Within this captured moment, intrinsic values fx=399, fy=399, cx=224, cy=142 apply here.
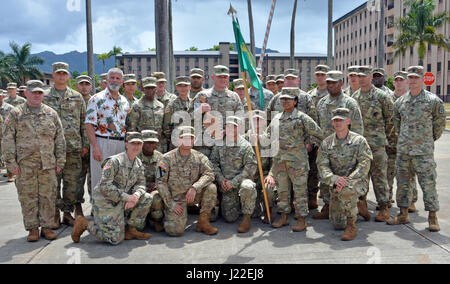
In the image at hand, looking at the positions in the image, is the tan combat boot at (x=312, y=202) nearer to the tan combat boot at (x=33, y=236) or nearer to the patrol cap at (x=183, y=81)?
the patrol cap at (x=183, y=81)

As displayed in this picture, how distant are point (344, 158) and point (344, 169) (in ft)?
0.51

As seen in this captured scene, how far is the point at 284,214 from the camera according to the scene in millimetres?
5719

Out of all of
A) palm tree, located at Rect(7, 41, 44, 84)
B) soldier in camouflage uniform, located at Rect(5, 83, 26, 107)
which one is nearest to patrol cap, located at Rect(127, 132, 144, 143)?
soldier in camouflage uniform, located at Rect(5, 83, 26, 107)

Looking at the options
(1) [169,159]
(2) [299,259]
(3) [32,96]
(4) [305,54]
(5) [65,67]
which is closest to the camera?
(2) [299,259]

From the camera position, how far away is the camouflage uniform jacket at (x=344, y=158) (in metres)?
5.21

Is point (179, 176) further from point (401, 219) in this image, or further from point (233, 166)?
point (401, 219)

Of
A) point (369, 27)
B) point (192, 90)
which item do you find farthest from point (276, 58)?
point (192, 90)

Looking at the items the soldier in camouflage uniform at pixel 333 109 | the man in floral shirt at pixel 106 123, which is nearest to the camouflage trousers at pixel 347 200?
the soldier in camouflage uniform at pixel 333 109

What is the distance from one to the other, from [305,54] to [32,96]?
104 m

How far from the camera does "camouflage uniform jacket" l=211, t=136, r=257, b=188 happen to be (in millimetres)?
5844

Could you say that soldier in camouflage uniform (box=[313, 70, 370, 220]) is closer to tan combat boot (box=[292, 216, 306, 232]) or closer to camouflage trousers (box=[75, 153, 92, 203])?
tan combat boot (box=[292, 216, 306, 232])

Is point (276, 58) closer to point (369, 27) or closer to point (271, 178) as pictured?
point (369, 27)

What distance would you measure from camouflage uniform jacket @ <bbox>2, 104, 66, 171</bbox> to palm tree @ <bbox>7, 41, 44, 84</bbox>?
51124mm

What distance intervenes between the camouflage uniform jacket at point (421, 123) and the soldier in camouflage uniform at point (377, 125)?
389 millimetres
